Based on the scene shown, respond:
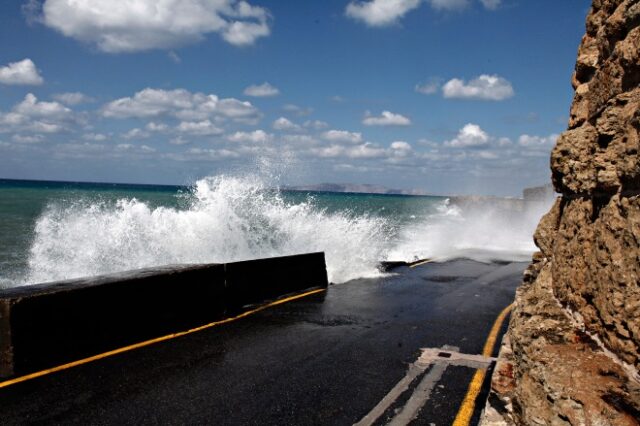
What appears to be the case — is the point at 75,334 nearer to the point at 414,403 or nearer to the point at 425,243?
the point at 414,403

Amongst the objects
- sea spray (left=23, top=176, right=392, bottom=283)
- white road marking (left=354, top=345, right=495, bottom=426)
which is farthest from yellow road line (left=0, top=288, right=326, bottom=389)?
sea spray (left=23, top=176, right=392, bottom=283)

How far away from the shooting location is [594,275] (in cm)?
273

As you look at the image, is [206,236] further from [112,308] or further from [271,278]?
[112,308]

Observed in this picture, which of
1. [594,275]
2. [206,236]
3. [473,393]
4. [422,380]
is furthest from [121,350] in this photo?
[206,236]

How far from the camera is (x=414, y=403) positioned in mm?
4973

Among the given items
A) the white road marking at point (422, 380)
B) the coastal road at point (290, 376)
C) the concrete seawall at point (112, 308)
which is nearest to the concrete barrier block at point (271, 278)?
the concrete seawall at point (112, 308)

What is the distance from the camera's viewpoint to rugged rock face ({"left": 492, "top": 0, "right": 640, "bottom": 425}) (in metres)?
2.27

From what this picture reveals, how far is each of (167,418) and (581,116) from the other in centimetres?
429

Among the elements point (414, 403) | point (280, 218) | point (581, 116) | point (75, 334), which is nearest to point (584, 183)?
point (581, 116)

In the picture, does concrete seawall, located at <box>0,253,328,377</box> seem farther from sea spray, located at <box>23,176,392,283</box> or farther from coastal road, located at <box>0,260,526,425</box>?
sea spray, located at <box>23,176,392,283</box>

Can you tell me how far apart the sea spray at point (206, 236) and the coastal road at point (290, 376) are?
6152 mm

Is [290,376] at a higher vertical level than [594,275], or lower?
lower

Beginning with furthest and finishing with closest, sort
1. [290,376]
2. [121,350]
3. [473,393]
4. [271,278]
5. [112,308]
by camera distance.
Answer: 1. [271,278]
2. [112,308]
3. [121,350]
4. [290,376]
5. [473,393]

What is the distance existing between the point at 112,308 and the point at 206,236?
8826 millimetres
